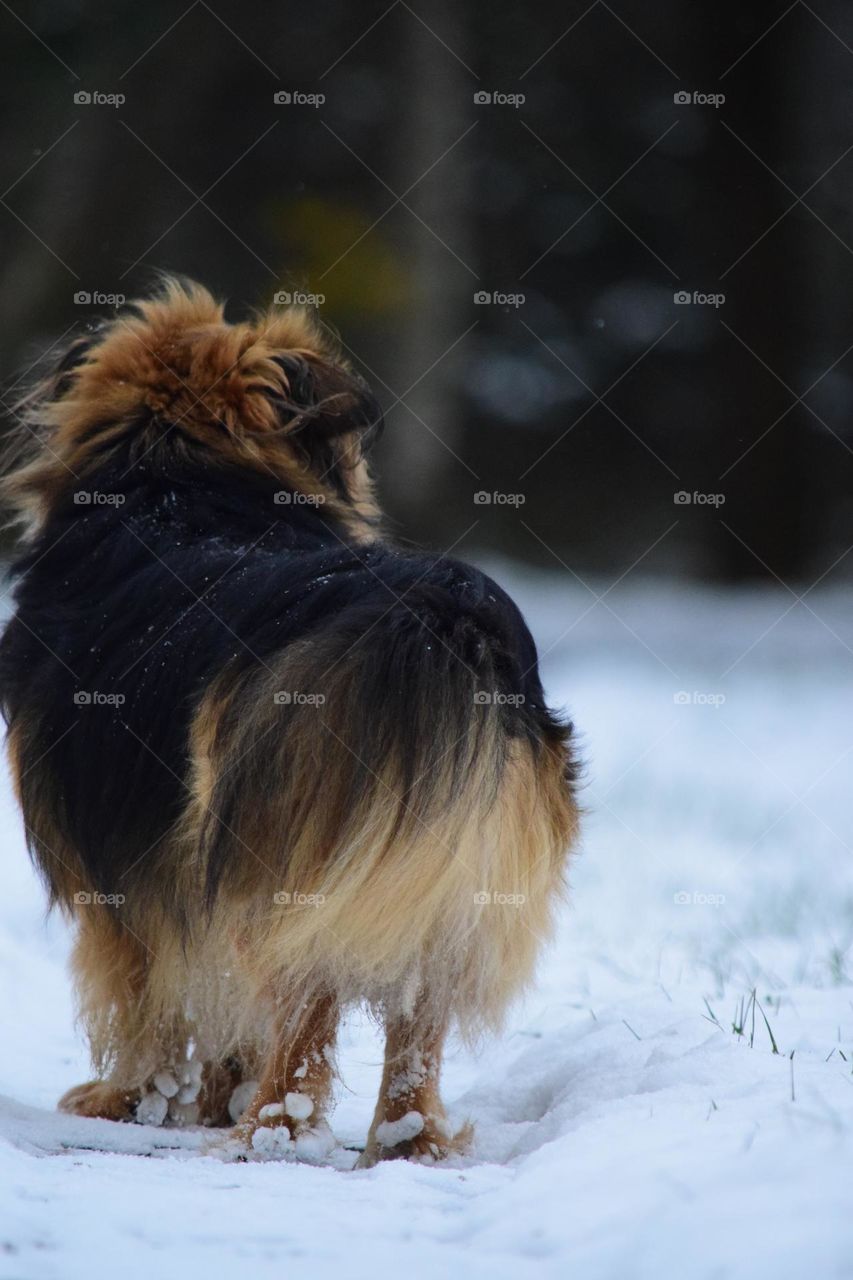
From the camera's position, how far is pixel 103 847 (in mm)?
3117

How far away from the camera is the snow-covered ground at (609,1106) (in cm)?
178

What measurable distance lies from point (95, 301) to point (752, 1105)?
1039 centimetres
